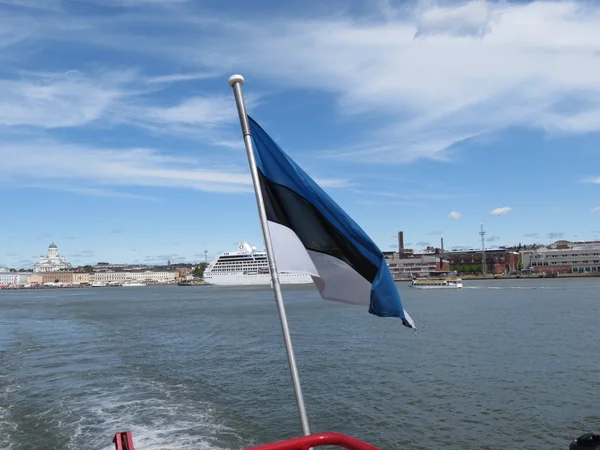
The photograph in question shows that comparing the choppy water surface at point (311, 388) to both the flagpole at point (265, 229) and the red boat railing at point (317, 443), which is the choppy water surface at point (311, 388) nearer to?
the flagpole at point (265, 229)

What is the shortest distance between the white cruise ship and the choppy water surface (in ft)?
324

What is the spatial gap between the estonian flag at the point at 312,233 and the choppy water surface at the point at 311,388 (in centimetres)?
739

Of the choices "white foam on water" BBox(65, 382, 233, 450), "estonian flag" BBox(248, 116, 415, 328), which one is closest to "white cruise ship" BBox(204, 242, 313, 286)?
A: "white foam on water" BBox(65, 382, 233, 450)

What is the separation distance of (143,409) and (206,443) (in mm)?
3466

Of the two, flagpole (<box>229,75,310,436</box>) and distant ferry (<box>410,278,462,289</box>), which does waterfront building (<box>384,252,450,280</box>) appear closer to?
distant ferry (<box>410,278,462,289</box>)

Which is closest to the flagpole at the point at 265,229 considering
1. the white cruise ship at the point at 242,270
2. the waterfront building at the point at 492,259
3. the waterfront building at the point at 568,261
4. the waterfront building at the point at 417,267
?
the white cruise ship at the point at 242,270

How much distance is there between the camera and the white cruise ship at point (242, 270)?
12900 centimetres

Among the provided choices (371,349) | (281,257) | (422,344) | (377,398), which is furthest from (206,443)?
(422,344)

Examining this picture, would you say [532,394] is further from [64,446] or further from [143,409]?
[64,446]

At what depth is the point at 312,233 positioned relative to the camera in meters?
4.80

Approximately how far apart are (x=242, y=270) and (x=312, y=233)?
127 meters

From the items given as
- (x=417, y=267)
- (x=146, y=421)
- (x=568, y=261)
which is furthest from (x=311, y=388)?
(x=568, y=261)

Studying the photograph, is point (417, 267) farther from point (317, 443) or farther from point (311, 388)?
point (317, 443)

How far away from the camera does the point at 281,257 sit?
4.73 meters
